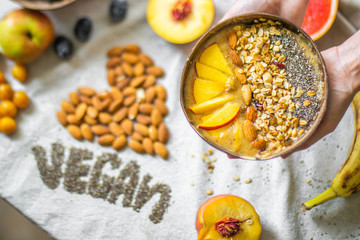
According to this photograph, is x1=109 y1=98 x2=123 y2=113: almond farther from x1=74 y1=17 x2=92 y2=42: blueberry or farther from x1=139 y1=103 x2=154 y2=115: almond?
x1=74 y1=17 x2=92 y2=42: blueberry

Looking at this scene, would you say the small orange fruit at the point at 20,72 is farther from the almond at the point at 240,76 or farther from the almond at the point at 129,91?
the almond at the point at 240,76

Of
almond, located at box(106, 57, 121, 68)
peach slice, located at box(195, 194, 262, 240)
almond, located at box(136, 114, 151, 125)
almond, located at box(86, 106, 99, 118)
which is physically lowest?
peach slice, located at box(195, 194, 262, 240)

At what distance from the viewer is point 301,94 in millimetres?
834

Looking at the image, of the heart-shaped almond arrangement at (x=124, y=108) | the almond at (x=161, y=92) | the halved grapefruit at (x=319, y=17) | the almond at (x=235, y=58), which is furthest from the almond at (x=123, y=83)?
the halved grapefruit at (x=319, y=17)

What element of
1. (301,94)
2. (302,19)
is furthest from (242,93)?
(302,19)

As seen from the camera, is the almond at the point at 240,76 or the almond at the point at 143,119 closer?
the almond at the point at 240,76

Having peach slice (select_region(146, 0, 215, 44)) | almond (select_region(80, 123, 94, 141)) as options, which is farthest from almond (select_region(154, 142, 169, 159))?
peach slice (select_region(146, 0, 215, 44))

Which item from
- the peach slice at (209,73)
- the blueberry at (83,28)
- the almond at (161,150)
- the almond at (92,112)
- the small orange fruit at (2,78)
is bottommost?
the almond at (161,150)

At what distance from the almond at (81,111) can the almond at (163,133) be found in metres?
0.24

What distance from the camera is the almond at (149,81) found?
116 cm

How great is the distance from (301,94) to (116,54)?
61cm

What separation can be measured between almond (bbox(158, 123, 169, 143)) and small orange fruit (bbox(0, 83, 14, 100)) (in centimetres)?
48

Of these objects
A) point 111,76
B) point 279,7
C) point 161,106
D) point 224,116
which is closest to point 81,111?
point 111,76

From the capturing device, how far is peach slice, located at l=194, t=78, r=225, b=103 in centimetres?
84
